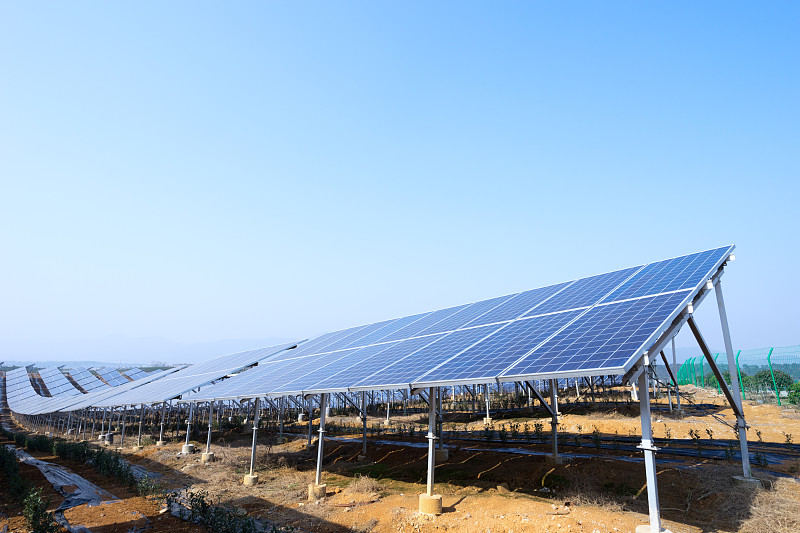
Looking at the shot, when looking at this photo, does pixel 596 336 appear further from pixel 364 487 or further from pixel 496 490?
pixel 364 487

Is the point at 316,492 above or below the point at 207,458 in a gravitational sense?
above

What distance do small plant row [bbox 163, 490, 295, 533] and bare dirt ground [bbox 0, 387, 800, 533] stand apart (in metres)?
0.47

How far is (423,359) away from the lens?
51.5 ft

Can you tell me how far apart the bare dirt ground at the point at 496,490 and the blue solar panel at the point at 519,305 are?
622 cm

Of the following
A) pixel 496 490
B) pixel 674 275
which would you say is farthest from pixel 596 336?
pixel 496 490

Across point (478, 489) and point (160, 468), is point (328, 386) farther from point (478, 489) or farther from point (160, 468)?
point (160, 468)

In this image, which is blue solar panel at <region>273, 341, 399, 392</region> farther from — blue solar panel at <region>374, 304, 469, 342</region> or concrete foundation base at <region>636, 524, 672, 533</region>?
concrete foundation base at <region>636, 524, 672, 533</region>

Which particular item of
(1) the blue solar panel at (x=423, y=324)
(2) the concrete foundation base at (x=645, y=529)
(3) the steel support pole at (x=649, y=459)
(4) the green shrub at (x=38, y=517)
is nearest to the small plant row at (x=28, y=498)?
(4) the green shrub at (x=38, y=517)

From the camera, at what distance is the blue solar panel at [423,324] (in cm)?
2362

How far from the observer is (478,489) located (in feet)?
53.2

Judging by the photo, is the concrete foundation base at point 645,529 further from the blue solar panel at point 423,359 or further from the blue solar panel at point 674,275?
the blue solar panel at point 423,359

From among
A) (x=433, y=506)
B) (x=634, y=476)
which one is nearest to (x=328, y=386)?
(x=433, y=506)

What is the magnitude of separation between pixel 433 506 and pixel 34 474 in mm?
24490

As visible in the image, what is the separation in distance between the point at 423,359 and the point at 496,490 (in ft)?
17.2
